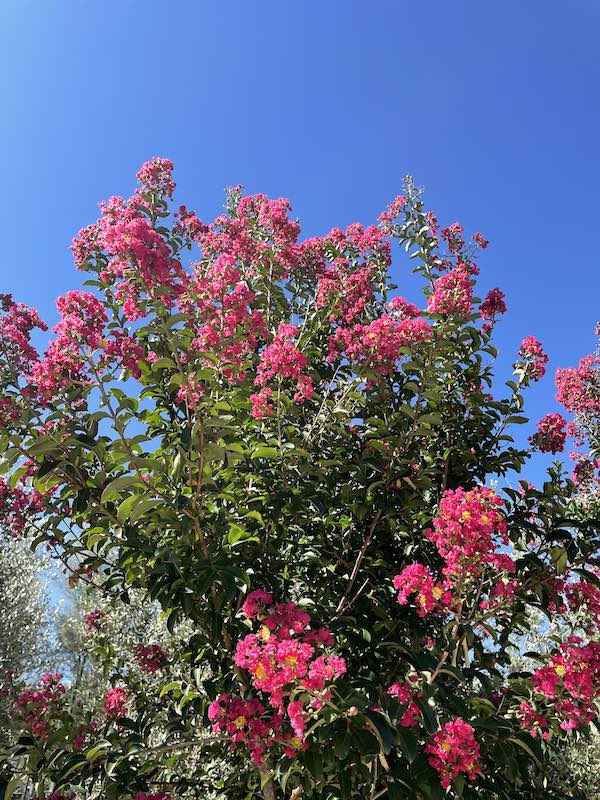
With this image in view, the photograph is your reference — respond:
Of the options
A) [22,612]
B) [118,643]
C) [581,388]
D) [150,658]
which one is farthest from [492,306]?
[22,612]

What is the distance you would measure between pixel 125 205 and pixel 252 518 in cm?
236

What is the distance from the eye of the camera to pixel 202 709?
3.01 metres

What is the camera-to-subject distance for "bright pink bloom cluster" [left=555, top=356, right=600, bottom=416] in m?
7.72

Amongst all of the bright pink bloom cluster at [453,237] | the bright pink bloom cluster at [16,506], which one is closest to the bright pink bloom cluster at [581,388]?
the bright pink bloom cluster at [453,237]

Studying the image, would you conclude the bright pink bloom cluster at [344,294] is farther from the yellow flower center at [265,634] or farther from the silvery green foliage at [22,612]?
the silvery green foliage at [22,612]

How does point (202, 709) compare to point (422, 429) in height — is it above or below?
below

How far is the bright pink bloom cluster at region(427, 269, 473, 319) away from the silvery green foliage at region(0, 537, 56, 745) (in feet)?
28.9

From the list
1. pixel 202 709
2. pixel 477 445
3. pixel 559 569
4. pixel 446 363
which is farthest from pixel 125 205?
pixel 559 569

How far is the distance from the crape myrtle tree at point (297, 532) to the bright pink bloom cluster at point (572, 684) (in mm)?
11

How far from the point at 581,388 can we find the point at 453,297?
211 inches

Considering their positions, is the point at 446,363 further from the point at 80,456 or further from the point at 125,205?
the point at 125,205

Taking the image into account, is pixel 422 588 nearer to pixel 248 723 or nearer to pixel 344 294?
pixel 248 723

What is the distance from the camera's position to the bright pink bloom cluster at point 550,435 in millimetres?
3599

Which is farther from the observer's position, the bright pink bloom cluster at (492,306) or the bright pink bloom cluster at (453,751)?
the bright pink bloom cluster at (492,306)
